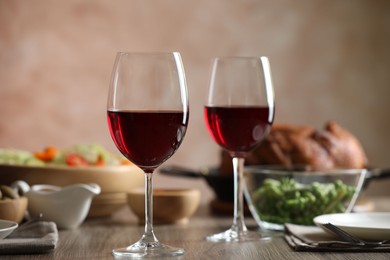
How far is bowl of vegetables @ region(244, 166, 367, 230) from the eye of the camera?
4.90 ft

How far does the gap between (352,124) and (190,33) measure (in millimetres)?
949

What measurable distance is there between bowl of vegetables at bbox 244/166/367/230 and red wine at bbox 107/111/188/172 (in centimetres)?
37

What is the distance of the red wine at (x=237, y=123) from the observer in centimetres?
139

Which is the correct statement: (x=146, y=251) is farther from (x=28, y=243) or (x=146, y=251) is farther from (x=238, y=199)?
(x=238, y=199)

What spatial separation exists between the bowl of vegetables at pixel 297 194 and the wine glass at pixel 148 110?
37 cm

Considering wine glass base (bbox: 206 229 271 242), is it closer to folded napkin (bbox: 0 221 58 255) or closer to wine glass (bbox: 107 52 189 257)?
wine glass (bbox: 107 52 189 257)

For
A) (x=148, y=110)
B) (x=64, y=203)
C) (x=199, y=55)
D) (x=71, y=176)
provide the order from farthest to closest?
(x=199, y=55) < (x=71, y=176) < (x=64, y=203) < (x=148, y=110)

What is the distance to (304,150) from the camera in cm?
196

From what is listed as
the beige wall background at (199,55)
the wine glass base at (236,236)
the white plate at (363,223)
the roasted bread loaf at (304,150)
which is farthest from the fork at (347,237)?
the beige wall background at (199,55)

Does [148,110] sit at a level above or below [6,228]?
above

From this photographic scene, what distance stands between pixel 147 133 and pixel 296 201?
0.43 metres

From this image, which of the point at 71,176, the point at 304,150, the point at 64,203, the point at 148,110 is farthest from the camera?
the point at 304,150

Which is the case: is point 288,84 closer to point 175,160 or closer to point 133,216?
point 175,160

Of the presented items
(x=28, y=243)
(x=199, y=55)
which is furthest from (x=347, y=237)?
(x=199, y=55)
